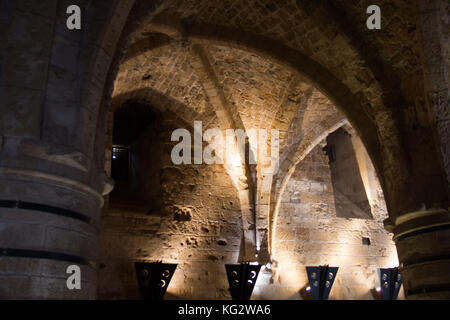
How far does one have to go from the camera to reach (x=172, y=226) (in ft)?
23.4

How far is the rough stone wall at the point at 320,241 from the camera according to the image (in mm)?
8203

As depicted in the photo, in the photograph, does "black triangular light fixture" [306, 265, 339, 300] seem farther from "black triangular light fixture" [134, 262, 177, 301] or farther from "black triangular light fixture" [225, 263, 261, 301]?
"black triangular light fixture" [134, 262, 177, 301]

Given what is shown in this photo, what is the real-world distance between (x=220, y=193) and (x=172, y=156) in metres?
1.08

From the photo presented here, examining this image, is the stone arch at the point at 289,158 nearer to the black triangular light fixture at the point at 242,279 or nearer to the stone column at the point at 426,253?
Answer: the black triangular light fixture at the point at 242,279

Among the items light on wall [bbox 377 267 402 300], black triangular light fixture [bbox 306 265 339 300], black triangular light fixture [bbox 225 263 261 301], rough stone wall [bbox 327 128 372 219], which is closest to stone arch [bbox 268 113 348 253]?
black triangular light fixture [bbox 225 263 261 301]

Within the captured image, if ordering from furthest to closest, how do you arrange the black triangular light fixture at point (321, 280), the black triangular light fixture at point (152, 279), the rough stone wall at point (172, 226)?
the black triangular light fixture at point (321, 280) → the rough stone wall at point (172, 226) → the black triangular light fixture at point (152, 279)

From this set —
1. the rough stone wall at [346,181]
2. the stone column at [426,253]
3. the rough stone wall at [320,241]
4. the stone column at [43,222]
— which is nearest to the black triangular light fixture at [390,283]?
the rough stone wall at [320,241]

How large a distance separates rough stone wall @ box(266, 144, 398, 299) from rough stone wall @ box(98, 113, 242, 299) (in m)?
1.17

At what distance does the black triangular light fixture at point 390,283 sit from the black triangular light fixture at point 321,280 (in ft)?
3.69

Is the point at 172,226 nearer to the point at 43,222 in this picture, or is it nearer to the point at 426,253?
the point at 426,253

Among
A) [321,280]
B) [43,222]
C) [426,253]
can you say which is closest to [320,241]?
[321,280]

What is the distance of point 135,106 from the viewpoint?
805 cm
